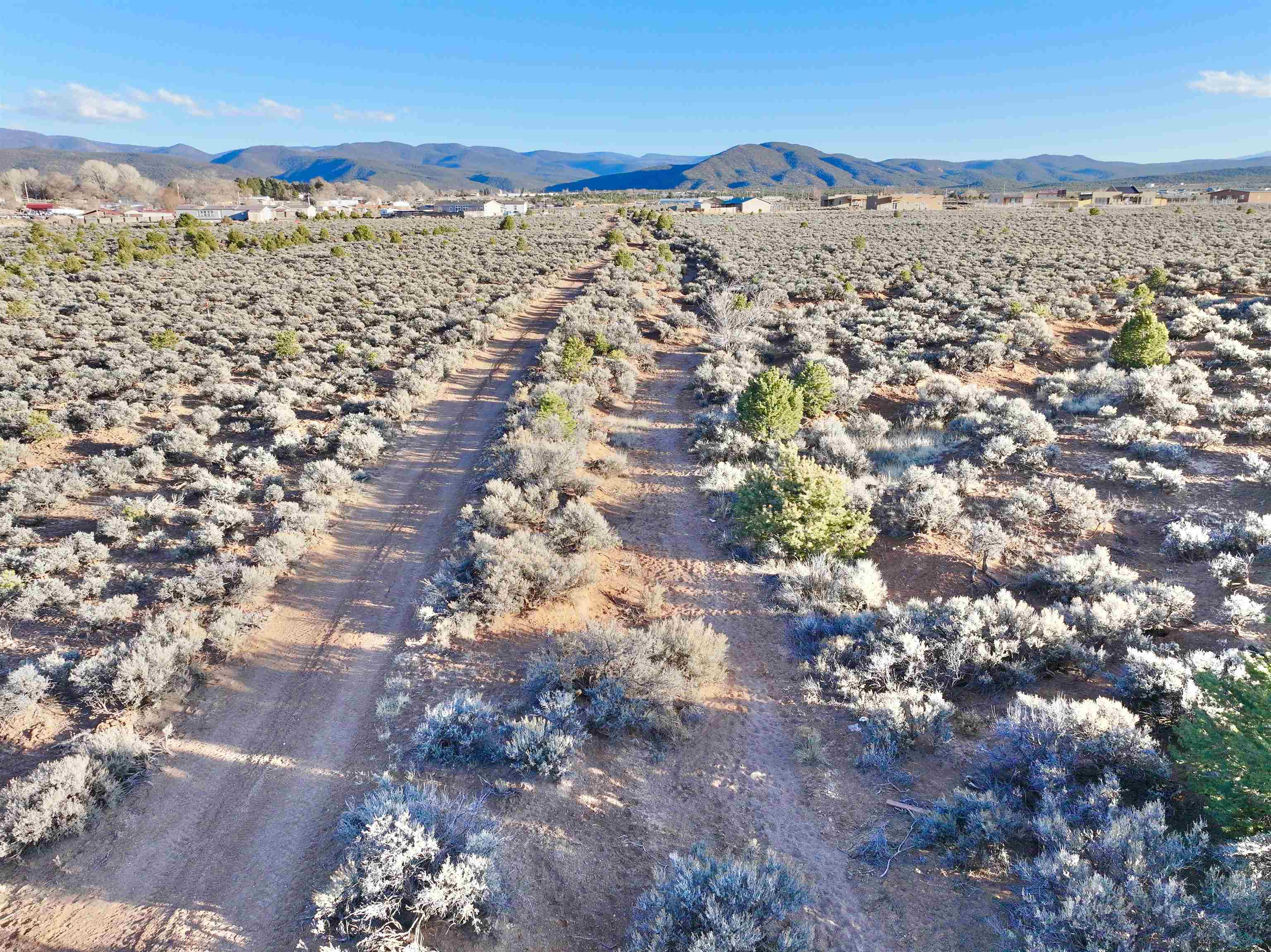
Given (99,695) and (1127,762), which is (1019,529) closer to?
(1127,762)

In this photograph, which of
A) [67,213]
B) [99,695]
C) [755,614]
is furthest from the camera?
[67,213]

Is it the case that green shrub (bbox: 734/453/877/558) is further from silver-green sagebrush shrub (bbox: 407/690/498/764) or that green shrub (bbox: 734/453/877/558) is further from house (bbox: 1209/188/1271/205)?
house (bbox: 1209/188/1271/205)

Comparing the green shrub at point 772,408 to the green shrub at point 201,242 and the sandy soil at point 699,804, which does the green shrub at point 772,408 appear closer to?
the sandy soil at point 699,804

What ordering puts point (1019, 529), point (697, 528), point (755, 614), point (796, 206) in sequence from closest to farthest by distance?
point (755, 614) < point (1019, 529) < point (697, 528) < point (796, 206)

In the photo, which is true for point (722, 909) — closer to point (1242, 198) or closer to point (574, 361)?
point (574, 361)

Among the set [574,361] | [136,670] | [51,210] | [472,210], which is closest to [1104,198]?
[472,210]

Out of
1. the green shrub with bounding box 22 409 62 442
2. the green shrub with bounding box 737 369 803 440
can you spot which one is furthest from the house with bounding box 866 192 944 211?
the green shrub with bounding box 22 409 62 442

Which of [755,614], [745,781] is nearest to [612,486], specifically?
[755,614]
